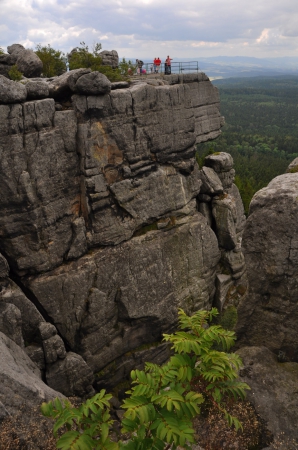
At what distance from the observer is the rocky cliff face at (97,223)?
18.3 m

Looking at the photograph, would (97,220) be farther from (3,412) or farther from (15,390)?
(3,412)

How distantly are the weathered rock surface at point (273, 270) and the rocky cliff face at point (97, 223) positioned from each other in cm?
1084

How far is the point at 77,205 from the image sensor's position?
2055 centimetres

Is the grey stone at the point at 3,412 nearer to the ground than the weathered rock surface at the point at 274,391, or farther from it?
nearer to the ground

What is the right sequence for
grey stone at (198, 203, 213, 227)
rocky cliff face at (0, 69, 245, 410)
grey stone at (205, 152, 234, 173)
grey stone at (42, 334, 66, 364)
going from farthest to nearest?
grey stone at (205, 152, 234, 173) → grey stone at (198, 203, 213, 227) → grey stone at (42, 334, 66, 364) → rocky cliff face at (0, 69, 245, 410)

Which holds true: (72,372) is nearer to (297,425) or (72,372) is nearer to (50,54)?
(297,425)

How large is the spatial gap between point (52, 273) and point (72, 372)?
5334 mm

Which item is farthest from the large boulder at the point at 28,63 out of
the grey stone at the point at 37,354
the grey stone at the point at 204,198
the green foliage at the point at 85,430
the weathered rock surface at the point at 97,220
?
the green foliage at the point at 85,430

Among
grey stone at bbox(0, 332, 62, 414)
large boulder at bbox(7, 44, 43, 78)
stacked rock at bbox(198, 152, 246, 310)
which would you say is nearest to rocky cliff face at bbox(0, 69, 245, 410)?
stacked rock at bbox(198, 152, 246, 310)

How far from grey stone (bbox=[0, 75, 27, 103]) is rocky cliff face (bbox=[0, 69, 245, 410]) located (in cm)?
6

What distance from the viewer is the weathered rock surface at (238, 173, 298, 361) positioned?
36.1ft

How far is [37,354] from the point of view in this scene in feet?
60.2

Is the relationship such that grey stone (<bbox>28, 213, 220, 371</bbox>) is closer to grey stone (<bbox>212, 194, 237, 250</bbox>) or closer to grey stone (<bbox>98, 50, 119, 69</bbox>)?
grey stone (<bbox>212, 194, 237, 250</bbox>)

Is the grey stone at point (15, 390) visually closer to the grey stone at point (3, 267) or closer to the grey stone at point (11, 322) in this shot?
the grey stone at point (11, 322)
